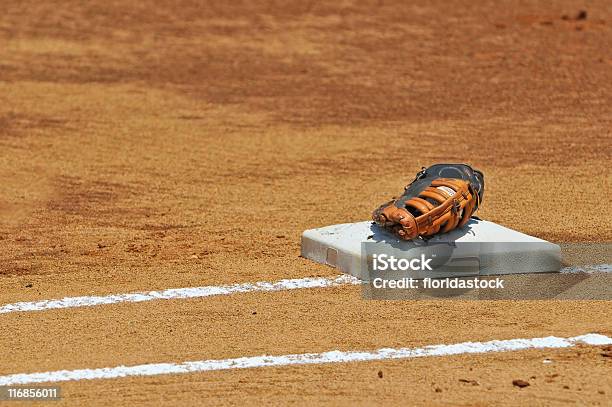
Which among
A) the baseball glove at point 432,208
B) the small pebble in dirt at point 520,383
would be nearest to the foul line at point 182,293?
the baseball glove at point 432,208

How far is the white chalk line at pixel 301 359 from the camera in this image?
195 inches

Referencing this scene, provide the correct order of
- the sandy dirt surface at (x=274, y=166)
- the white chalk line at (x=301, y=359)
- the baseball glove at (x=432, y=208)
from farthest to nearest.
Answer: the baseball glove at (x=432, y=208), the sandy dirt surface at (x=274, y=166), the white chalk line at (x=301, y=359)

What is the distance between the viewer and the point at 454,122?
10109 mm

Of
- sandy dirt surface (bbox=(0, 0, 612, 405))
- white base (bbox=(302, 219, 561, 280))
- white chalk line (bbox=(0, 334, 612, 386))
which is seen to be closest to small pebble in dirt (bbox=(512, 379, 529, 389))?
sandy dirt surface (bbox=(0, 0, 612, 405))

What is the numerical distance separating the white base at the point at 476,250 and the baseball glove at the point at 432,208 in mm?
64

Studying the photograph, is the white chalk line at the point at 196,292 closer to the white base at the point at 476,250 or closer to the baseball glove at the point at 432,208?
the white base at the point at 476,250

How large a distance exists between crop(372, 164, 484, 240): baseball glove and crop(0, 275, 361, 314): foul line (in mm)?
359

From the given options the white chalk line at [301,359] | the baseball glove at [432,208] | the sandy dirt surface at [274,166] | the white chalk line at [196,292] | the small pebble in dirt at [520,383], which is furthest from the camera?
the baseball glove at [432,208]

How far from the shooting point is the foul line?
5.87m

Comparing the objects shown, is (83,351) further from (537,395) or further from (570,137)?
(570,137)

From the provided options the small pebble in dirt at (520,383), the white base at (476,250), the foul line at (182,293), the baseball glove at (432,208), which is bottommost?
the small pebble in dirt at (520,383)

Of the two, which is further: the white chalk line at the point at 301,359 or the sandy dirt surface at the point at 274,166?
the sandy dirt surface at the point at 274,166

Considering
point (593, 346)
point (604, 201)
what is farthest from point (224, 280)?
point (604, 201)

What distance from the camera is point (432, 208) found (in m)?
6.14
